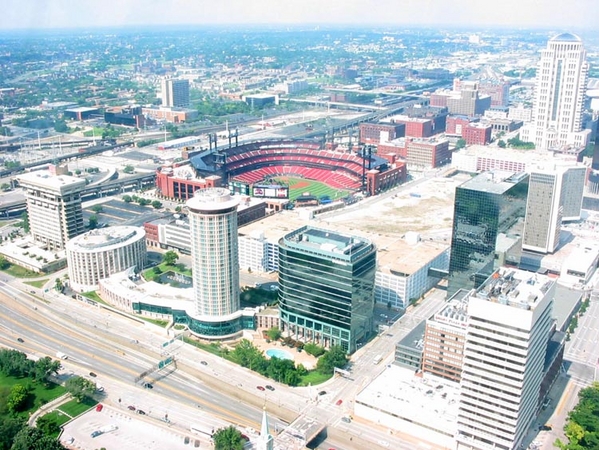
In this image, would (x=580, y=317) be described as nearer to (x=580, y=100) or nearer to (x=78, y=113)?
(x=580, y=100)

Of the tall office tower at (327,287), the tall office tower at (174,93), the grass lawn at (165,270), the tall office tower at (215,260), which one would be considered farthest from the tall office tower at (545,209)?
the tall office tower at (174,93)

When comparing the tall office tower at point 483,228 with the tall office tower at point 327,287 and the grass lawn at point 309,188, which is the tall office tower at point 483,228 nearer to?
the tall office tower at point 327,287

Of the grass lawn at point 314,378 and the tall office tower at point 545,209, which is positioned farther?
the tall office tower at point 545,209

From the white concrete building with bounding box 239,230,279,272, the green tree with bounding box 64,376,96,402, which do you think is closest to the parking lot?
the green tree with bounding box 64,376,96,402

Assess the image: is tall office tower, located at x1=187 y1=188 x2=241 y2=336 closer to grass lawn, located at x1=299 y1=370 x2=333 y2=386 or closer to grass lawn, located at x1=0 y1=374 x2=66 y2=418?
grass lawn, located at x1=299 y1=370 x2=333 y2=386

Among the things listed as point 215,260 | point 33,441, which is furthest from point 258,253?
point 33,441
